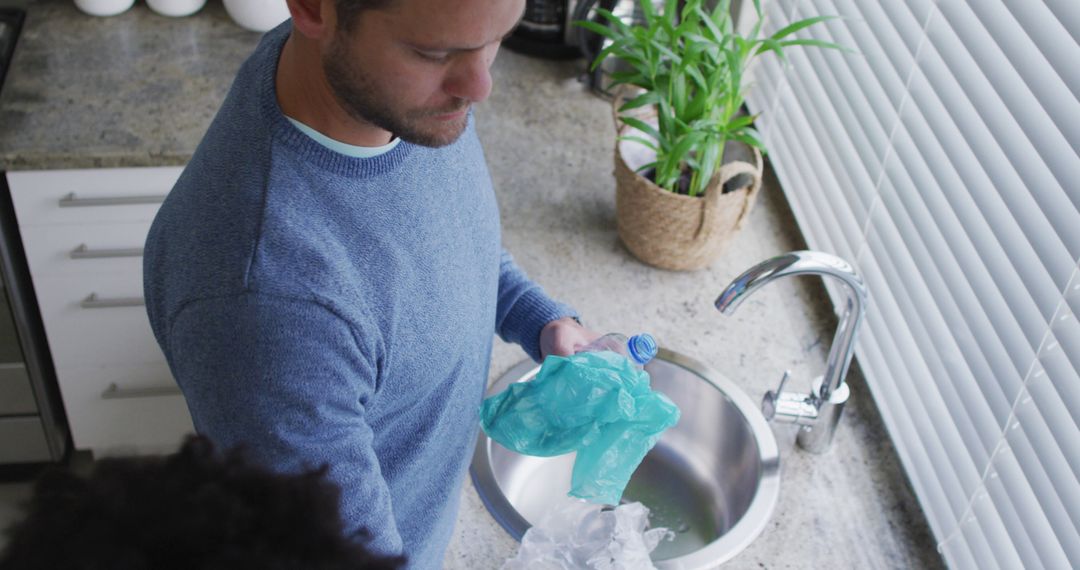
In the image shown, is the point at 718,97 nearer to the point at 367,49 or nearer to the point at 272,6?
the point at 367,49

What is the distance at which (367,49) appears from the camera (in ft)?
3.04

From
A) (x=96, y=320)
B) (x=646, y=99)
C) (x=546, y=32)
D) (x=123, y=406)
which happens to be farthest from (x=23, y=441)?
(x=646, y=99)

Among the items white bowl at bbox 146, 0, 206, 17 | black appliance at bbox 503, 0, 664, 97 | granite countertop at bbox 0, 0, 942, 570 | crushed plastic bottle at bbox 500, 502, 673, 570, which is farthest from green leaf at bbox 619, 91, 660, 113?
white bowl at bbox 146, 0, 206, 17

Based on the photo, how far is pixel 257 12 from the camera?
2.13 meters

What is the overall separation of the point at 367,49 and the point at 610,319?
0.83 meters

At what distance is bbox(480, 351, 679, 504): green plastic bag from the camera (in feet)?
4.06

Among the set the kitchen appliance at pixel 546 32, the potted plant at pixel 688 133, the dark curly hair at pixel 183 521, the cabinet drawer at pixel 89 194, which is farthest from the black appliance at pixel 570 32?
the dark curly hair at pixel 183 521

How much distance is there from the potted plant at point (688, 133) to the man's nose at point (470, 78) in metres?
0.66

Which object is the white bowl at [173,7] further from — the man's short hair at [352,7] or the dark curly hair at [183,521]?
the dark curly hair at [183,521]

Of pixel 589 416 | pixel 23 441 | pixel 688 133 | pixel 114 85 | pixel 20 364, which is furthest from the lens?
pixel 23 441

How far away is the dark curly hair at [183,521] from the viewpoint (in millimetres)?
492

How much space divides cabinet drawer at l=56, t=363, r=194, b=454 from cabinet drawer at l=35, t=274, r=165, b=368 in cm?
3

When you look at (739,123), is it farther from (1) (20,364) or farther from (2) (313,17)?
(1) (20,364)

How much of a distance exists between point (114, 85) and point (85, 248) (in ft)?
1.03
